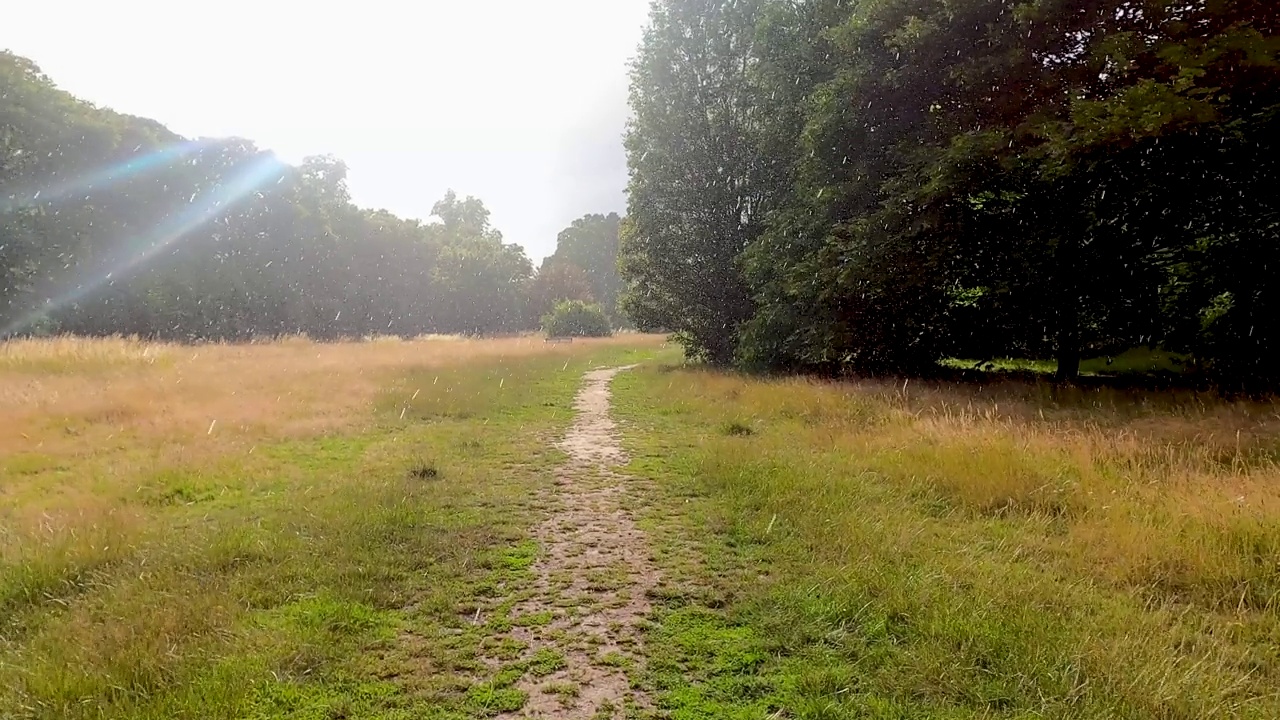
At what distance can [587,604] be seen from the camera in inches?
162

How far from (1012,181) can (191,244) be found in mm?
42233

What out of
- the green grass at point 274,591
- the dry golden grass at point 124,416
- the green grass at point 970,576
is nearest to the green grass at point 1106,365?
the green grass at point 970,576

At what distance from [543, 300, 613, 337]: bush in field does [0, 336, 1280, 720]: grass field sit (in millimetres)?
40289

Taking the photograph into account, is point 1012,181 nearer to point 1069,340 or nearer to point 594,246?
point 1069,340

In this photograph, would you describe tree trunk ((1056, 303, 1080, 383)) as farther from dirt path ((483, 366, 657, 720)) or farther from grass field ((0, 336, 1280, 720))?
dirt path ((483, 366, 657, 720))

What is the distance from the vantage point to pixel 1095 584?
13.6ft

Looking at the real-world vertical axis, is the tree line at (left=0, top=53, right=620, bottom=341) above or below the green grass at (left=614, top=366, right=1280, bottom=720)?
above

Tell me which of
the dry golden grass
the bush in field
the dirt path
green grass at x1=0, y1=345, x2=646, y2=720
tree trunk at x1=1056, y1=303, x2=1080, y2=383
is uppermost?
the bush in field

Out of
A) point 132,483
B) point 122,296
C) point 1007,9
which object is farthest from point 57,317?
point 1007,9

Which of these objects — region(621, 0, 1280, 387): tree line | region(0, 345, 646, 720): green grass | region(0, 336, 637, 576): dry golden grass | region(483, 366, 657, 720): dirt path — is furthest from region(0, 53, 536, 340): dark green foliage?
region(483, 366, 657, 720): dirt path

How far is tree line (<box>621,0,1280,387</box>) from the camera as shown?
906 cm

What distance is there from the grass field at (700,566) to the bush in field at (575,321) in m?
40.3

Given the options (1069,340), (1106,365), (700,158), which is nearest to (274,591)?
(1069,340)

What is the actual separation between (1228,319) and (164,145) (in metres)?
46.6
